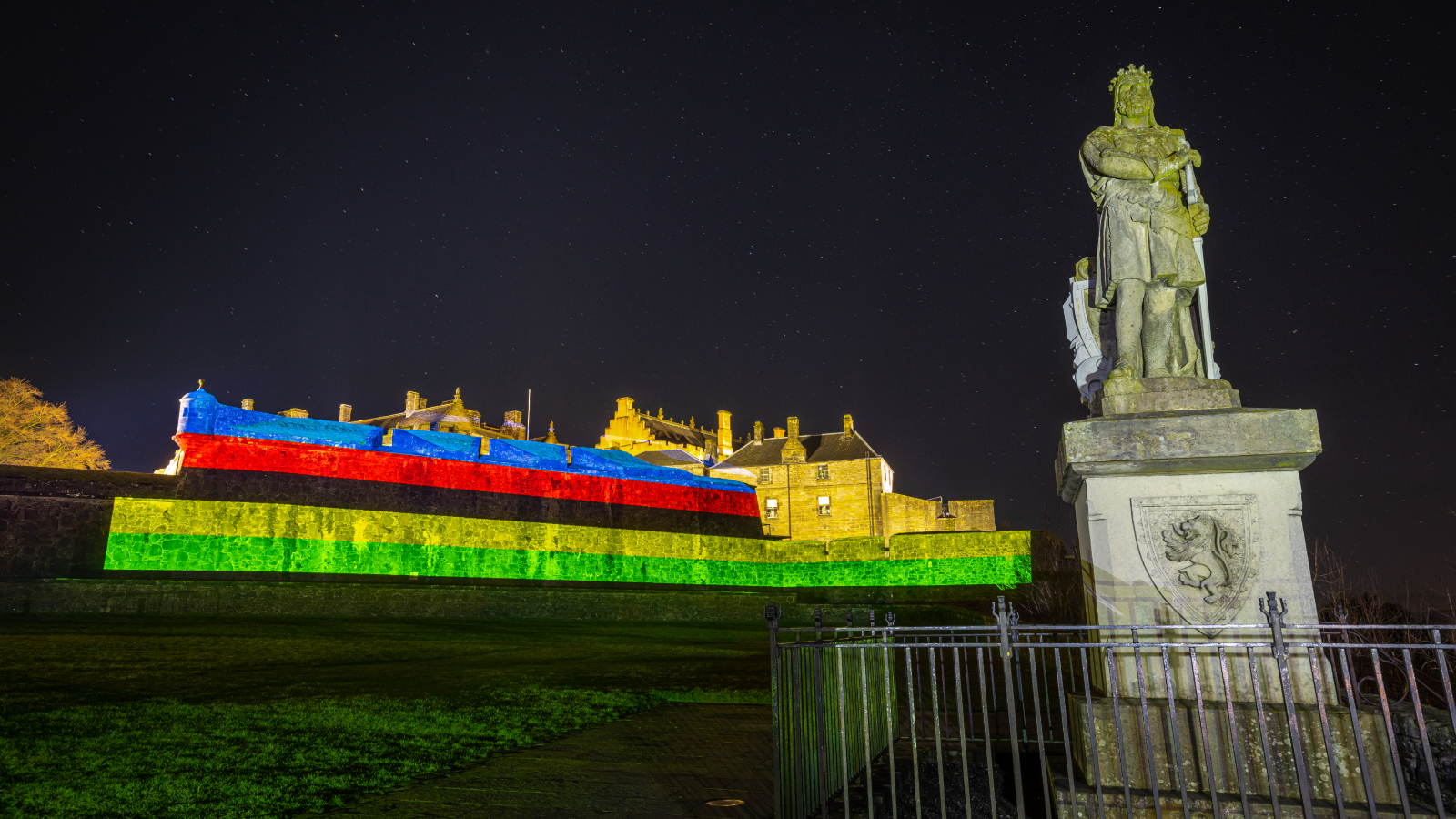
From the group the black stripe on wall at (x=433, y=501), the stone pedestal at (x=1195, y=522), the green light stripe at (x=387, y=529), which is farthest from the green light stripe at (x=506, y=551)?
the stone pedestal at (x=1195, y=522)

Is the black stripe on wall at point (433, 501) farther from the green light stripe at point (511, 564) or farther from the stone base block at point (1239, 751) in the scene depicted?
the stone base block at point (1239, 751)

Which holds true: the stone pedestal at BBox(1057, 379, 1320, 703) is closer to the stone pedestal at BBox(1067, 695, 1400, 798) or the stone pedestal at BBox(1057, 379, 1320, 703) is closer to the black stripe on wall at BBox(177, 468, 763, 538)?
the stone pedestal at BBox(1067, 695, 1400, 798)

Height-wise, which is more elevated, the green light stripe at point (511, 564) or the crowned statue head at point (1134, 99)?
the crowned statue head at point (1134, 99)

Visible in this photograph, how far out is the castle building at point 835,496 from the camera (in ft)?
163

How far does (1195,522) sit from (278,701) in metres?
9.33

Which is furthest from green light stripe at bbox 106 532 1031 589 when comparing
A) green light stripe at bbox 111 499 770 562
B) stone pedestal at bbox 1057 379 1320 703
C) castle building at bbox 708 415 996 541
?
stone pedestal at bbox 1057 379 1320 703

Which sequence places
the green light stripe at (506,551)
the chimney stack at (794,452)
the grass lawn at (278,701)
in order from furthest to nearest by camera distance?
the chimney stack at (794,452)
the green light stripe at (506,551)
the grass lawn at (278,701)

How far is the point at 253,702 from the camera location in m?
8.49

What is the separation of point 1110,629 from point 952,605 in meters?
28.6

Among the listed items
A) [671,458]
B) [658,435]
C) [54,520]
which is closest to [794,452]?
[671,458]

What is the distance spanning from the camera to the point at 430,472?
28766mm

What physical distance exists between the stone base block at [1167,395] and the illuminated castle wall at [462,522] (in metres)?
26.7

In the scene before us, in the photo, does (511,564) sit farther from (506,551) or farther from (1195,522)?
(1195,522)

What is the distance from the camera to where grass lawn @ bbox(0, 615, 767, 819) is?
529 centimetres
